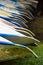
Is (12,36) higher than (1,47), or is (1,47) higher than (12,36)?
(12,36)

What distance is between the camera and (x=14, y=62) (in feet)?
12.1

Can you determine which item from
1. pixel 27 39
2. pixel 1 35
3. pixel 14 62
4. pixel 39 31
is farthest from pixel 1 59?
pixel 39 31

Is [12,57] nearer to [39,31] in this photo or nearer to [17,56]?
[17,56]

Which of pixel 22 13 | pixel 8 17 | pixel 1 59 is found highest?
pixel 22 13

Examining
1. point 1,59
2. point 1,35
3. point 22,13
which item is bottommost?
point 1,59

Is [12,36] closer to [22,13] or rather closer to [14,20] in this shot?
[14,20]

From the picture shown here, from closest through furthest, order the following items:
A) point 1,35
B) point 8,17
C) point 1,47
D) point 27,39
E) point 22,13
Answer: point 1,47, point 1,35, point 27,39, point 8,17, point 22,13

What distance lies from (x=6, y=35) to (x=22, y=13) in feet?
8.44

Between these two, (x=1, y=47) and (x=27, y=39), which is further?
(x=27, y=39)

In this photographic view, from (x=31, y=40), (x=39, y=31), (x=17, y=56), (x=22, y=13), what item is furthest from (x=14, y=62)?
(x=39, y=31)

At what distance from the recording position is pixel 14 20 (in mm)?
4664

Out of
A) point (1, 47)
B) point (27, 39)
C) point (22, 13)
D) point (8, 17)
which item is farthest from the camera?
point (22, 13)

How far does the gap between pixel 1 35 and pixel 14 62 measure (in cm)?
87

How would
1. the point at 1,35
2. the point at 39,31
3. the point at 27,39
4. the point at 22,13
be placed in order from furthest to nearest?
1. the point at 39,31
2. the point at 22,13
3. the point at 27,39
4. the point at 1,35
